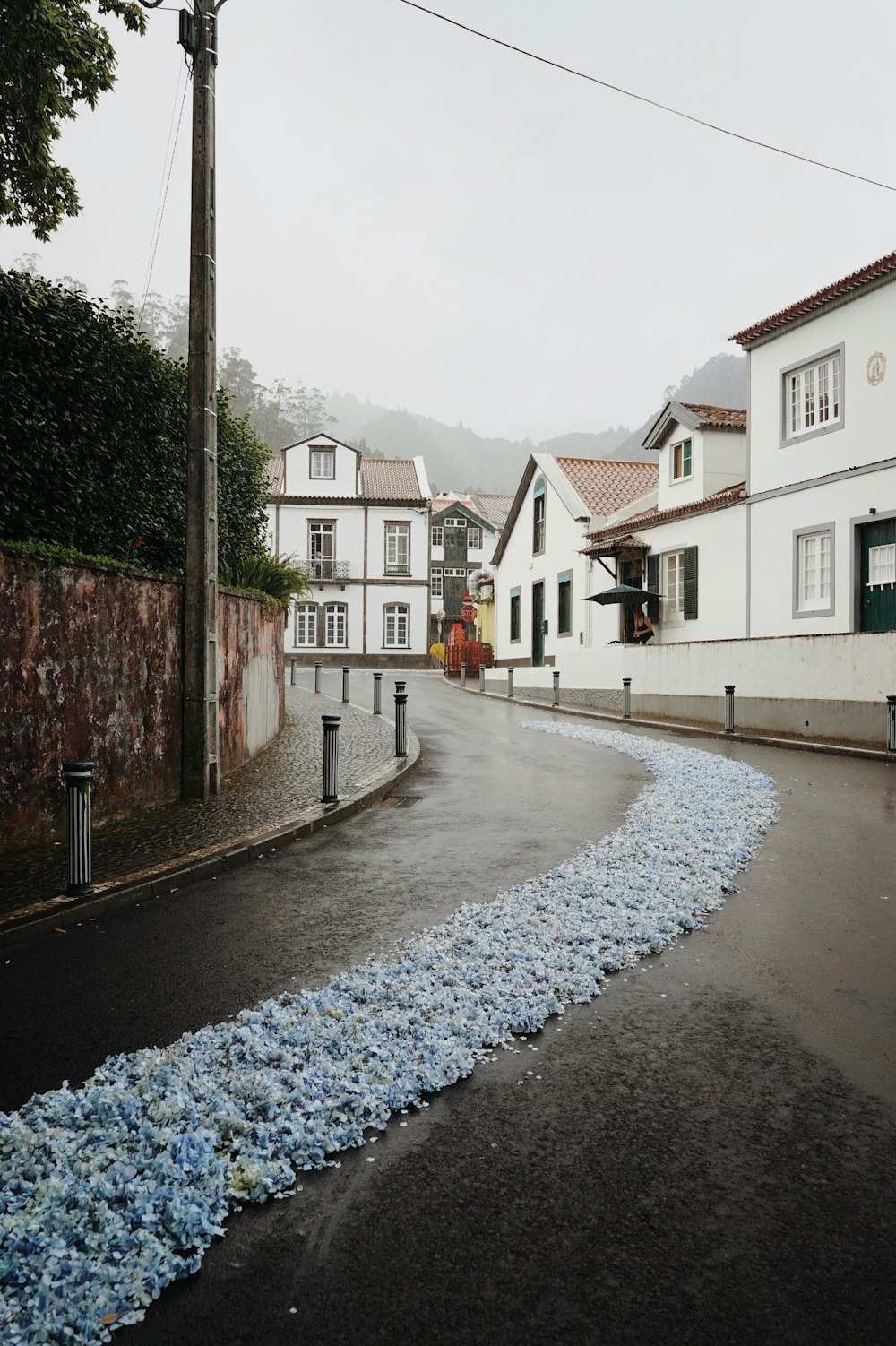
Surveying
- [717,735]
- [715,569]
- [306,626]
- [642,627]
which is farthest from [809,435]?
[306,626]

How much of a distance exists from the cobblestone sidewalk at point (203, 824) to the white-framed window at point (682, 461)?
15339 mm

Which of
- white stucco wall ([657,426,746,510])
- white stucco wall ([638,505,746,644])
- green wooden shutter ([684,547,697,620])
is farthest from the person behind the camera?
white stucco wall ([657,426,746,510])

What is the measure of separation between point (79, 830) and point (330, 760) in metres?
3.73

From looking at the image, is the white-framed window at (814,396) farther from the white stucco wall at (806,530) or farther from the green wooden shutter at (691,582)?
the green wooden shutter at (691,582)

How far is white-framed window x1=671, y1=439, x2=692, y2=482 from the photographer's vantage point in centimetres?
2583

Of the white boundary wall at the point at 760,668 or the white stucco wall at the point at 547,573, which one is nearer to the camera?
the white boundary wall at the point at 760,668

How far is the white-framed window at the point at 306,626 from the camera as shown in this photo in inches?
1935

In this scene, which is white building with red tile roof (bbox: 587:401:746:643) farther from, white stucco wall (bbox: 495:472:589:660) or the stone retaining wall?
the stone retaining wall

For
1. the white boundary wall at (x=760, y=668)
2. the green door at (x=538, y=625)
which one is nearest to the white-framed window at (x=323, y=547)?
the green door at (x=538, y=625)

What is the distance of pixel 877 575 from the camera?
18203mm

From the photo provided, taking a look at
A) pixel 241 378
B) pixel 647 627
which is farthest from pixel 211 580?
pixel 241 378

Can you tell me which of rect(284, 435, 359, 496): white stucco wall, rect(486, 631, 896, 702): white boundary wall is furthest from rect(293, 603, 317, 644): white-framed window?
rect(486, 631, 896, 702): white boundary wall

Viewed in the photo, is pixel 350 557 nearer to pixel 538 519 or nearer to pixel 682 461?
pixel 538 519

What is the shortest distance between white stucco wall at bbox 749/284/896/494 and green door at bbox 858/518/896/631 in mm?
1410
